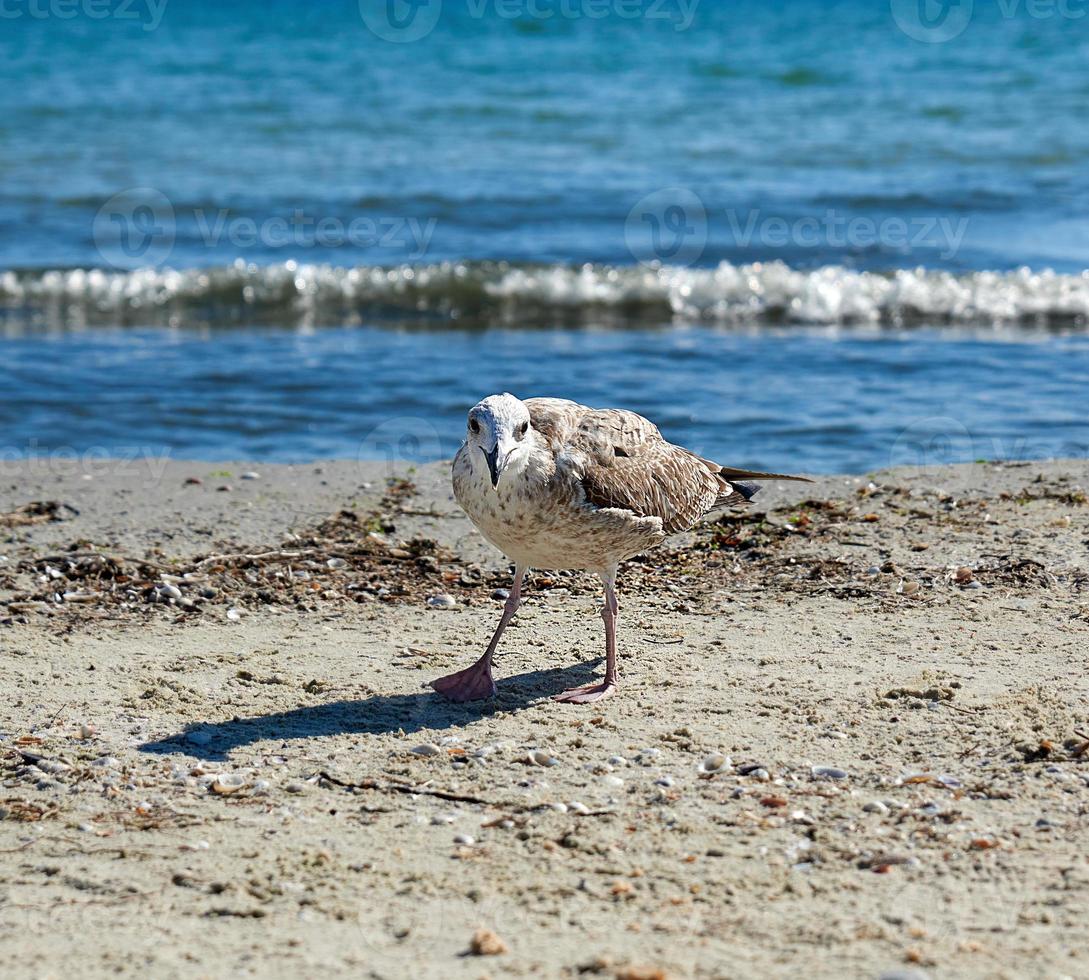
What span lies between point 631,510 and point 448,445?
408cm

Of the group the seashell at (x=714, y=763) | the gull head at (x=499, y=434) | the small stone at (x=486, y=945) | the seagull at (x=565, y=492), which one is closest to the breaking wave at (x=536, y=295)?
the seagull at (x=565, y=492)

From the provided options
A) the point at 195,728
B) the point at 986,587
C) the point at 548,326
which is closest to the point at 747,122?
the point at 548,326

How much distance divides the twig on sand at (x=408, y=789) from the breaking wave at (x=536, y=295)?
941cm

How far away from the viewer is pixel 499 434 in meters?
4.86

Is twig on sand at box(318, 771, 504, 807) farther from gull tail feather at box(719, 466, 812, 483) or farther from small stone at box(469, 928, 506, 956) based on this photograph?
gull tail feather at box(719, 466, 812, 483)

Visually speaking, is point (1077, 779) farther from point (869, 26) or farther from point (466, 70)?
point (869, 26)

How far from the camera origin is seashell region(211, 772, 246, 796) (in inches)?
176

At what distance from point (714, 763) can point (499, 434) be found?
1.28m

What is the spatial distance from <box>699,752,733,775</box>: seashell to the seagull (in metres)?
0.67

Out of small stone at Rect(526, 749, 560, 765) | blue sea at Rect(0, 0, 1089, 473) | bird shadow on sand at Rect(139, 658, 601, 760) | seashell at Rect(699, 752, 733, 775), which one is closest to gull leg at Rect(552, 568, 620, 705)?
bird shadow on sand at Rect(139, 658, 601, 760)

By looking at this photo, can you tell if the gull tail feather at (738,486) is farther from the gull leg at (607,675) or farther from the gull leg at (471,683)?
the gull leg at (471,683)

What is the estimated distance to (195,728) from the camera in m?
4.97

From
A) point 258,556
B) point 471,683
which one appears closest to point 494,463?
point 471,683

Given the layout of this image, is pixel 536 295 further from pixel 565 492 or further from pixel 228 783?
pixel 228 783
